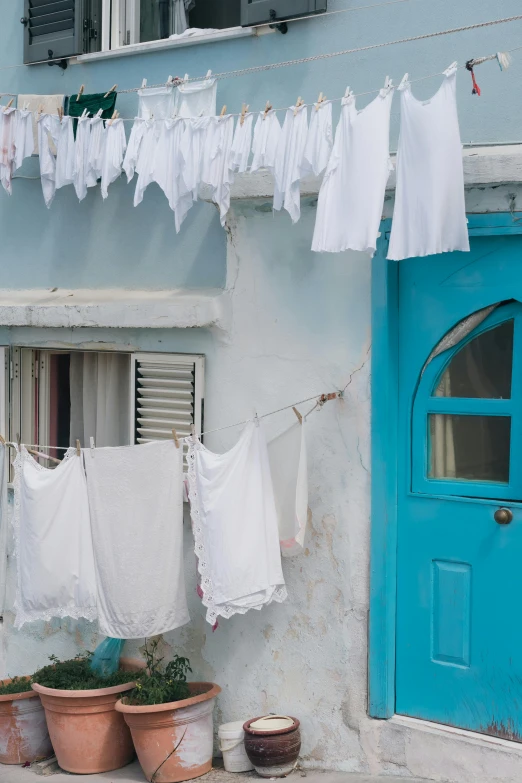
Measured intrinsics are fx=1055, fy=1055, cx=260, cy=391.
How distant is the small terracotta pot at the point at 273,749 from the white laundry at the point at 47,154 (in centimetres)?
363

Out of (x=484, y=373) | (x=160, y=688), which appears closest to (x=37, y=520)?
(x=160, y=688)

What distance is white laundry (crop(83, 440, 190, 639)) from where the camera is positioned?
6.06 meters

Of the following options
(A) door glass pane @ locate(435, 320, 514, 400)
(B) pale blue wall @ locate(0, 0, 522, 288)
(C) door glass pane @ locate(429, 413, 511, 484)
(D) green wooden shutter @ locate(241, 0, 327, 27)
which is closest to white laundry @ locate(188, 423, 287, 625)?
(C) door glass pane @ locate(429, 413, 511, 484)

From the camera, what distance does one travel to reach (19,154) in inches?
272

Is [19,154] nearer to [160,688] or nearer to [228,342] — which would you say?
[228,342]

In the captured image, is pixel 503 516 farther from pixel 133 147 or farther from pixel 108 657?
pixel 133 147

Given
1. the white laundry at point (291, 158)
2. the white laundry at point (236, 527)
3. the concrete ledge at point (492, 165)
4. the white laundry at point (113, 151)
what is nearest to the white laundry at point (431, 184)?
the concrete ledge at point (492, 165)

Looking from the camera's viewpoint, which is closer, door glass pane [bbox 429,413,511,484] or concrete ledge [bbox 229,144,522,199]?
concrete ledge [bbox 229,144,522,199]

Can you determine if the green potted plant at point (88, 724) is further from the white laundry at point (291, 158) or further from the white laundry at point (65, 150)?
the white laundry at point (65, 150)

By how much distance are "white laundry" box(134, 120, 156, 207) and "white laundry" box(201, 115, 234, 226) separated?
43 cm

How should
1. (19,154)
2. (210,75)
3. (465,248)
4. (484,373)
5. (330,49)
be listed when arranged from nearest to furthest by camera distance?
(465,248), (484,373), (330,49), (210,75), (19,154)

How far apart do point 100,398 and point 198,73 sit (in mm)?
2228

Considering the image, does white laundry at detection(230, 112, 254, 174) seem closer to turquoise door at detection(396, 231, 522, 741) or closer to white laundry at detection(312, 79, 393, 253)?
white laundry at detection(312, 79, 393, 253)

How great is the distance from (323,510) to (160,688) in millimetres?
1424
